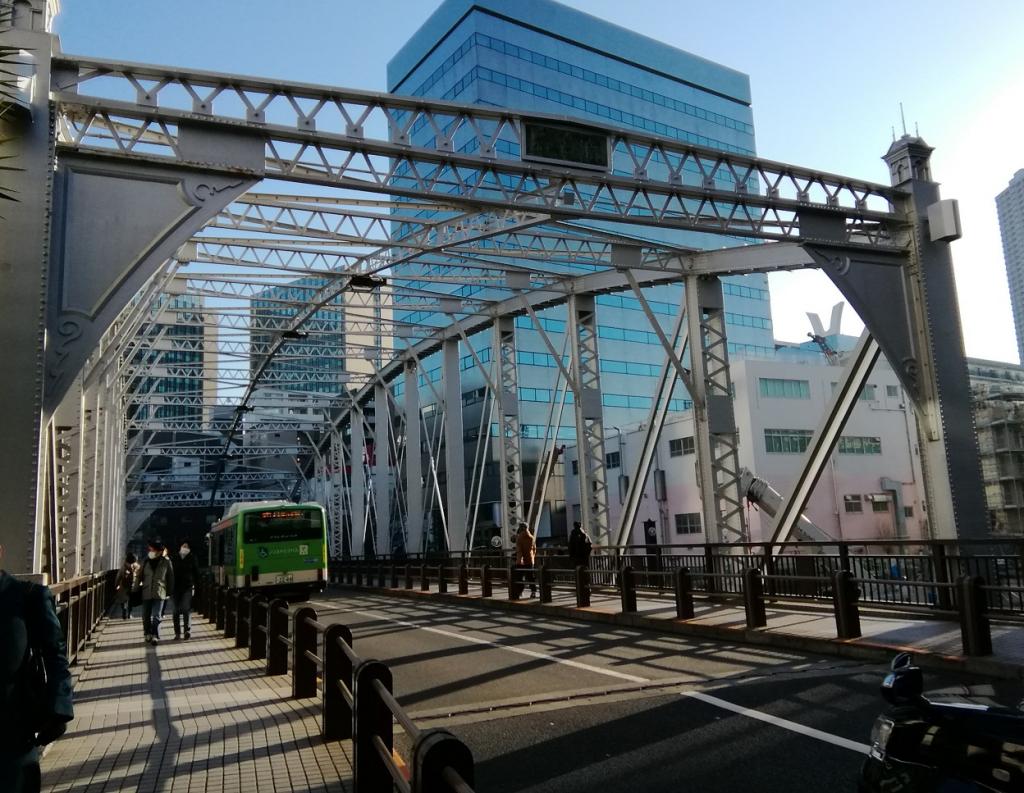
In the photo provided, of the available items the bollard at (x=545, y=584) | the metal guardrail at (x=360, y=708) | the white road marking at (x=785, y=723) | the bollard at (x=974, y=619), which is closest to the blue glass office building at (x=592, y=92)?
the bollard at (x=545, y=584)

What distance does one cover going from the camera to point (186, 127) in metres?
12.1

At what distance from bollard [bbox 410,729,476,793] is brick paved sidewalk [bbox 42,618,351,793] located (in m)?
2.66

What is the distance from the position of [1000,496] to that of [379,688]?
39376 mm

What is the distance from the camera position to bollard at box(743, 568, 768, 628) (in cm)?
1201

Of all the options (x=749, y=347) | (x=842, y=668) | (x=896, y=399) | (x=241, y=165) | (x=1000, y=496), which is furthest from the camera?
(x=749, y=347)

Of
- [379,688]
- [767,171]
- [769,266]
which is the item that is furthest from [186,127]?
[769,266]

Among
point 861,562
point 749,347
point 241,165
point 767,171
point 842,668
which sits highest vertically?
point 749,347

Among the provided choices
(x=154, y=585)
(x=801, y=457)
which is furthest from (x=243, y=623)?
(x=801, y=457)

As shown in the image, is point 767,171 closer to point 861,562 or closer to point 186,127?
point 861,562

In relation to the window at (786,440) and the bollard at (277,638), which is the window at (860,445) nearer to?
the window at (786,440)

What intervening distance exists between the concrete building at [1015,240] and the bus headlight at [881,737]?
91598mm

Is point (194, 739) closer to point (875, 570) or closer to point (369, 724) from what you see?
point (369, 724)

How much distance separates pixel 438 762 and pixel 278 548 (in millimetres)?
25299

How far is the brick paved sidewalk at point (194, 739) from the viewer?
5.68m
